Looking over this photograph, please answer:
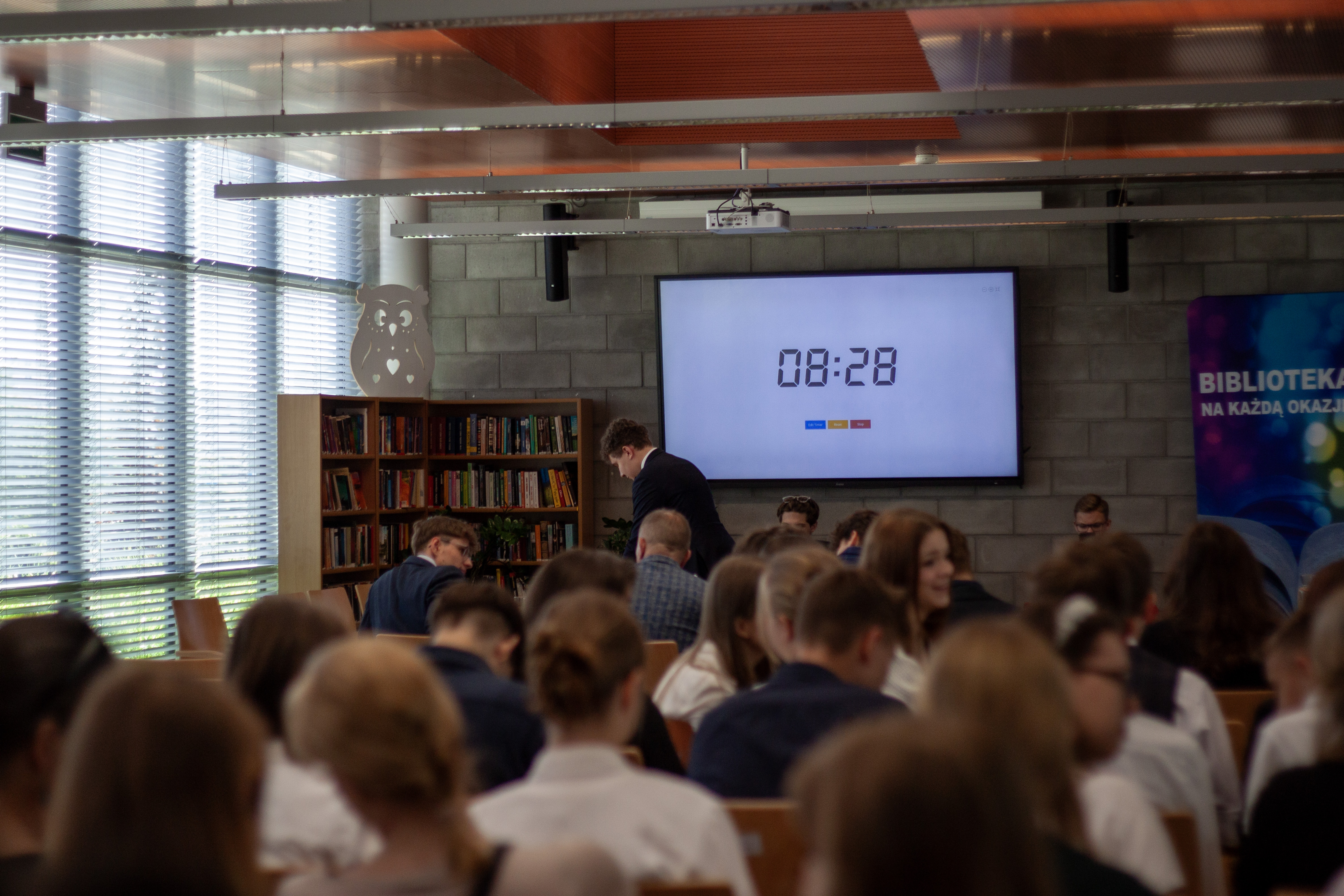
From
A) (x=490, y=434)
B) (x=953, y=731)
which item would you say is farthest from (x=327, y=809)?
(x=490, y=434)

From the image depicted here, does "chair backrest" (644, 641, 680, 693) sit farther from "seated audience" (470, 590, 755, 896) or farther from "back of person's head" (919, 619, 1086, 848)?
"back of person's head" (919, 619, 1086, 848)

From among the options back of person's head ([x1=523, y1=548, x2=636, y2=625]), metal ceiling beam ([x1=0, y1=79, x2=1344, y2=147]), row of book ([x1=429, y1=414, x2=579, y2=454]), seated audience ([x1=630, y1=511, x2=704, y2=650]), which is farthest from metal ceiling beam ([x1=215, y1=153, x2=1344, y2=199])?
back of person's head ([x1=523, y1=548, x2=636, y2=625])

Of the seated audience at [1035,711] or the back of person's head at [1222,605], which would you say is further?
the back of person's head at [1222,605]

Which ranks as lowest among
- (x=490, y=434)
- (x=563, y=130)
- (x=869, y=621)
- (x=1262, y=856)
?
(x=1262, y=856)

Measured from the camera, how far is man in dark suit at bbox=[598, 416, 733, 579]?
6168mm

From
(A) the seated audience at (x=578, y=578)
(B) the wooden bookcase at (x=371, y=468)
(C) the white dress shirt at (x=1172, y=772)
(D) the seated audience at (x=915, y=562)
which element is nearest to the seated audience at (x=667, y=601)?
(A) the seated audience at (x=578, y=578)

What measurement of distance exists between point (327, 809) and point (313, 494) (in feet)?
19.3

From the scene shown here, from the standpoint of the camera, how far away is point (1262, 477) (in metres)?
8.08

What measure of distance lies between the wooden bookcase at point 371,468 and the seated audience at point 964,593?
15.6ft

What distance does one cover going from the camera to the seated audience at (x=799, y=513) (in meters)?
6.71

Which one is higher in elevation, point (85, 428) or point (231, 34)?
point (231, 34)

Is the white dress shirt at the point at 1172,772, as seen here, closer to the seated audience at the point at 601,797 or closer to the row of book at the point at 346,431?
the seated audience at the point at 601,797

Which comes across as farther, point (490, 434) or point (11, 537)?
point (490, 434)

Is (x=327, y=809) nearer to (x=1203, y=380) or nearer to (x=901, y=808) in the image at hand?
(x=901, y=808)
